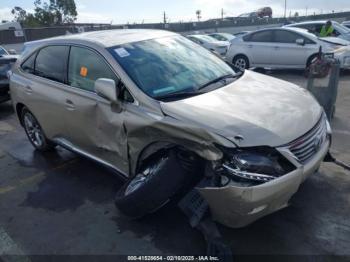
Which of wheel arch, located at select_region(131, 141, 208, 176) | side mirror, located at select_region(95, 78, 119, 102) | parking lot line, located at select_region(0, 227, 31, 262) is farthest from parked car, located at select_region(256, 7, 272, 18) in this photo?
parking lot line, located at select_region(0, 227, 31, 262)

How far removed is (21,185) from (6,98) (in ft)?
15.6

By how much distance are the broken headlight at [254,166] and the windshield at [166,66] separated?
1.02 metres

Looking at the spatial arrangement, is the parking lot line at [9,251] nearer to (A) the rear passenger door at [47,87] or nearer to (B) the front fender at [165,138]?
(B) the front fender at [165,138]

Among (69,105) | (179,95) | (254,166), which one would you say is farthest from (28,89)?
(254,166)

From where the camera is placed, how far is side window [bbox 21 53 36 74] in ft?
16.3

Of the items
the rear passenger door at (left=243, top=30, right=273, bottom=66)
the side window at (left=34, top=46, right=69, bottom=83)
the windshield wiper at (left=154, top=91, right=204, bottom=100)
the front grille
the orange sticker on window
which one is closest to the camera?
the front grille

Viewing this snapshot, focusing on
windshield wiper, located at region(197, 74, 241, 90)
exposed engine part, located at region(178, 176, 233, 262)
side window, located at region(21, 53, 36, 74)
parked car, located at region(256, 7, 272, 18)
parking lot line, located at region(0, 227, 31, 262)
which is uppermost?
parked car, located at region(256, 7, 272, 18)

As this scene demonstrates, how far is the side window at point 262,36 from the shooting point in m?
11.7

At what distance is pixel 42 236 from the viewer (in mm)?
3434

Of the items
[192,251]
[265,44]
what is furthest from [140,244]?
[265,44]

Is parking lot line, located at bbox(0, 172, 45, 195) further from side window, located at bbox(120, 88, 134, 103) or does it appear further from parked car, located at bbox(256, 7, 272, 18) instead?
parked car, located at bbox(256, 7, 272, 18)

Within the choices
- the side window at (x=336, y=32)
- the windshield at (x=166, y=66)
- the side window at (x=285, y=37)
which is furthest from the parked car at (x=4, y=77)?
the side window at (x=336, y=32)

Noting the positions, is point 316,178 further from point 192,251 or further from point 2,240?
point 2,240

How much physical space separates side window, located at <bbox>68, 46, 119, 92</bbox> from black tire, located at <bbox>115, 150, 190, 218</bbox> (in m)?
1.03
